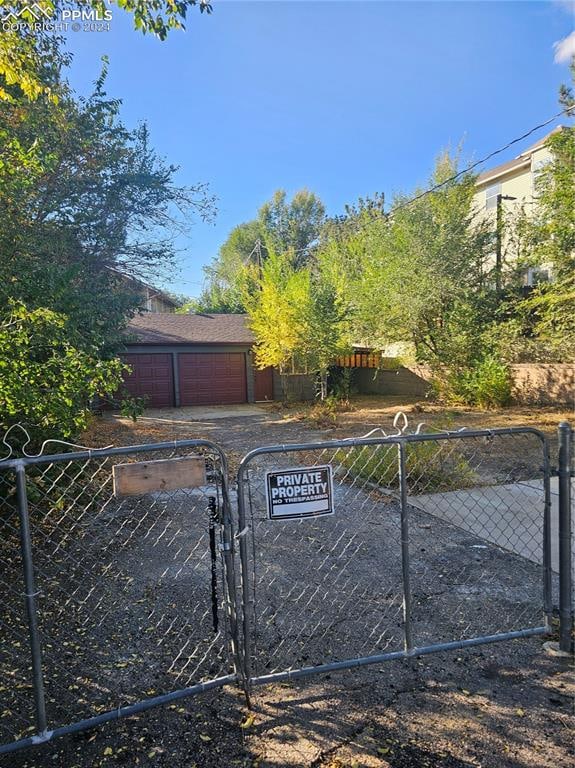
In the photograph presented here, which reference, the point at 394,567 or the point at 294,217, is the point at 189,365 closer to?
the point at 394,567

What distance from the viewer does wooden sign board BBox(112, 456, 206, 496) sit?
2.00 meters

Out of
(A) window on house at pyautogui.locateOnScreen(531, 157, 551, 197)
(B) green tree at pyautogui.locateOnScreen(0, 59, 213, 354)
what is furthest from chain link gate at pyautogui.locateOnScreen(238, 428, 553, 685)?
(A) window on house at pyautogui.locateOnScreen(531, 157, 551, 197)

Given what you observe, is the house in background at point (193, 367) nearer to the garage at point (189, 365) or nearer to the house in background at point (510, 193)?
the garage at point (189, 365)

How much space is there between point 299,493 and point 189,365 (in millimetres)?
15067

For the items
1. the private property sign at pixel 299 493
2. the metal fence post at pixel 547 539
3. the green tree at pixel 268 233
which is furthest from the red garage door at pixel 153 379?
the green tree at pixel 268 233

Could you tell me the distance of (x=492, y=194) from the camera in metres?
22.6

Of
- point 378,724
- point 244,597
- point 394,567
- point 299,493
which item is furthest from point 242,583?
point 394,567

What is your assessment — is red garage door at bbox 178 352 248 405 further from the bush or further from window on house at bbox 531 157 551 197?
window on house at bbox 531 157 551 197

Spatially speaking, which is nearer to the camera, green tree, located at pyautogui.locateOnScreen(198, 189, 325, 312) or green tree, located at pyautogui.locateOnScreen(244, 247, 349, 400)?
green tree, located at pyautogui.locateOnScreen(244, 247, 349, 400)

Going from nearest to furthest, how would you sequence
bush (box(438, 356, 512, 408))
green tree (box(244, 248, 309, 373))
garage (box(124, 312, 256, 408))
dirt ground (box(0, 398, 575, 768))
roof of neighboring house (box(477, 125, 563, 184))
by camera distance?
dirt ground (box(0, 398, 575, 768)) < bush (box(438, 356, 512, 408)) < green tree (box(244, 248, 309, 373)) < garage (box(124, 312, 256, 408)) < roof of neighboring house (box(477, 125, 563, 184))

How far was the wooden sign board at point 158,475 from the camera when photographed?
2.00 meters

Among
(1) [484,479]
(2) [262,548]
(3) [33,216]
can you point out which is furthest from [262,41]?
(1) [484,479]

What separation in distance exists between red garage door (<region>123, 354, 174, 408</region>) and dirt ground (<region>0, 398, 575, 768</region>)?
14575 mm

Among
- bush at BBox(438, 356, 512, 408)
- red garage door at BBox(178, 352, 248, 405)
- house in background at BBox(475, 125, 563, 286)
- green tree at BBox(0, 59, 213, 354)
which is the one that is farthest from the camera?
red garage door at BBox(178, 352, 248, 405)
